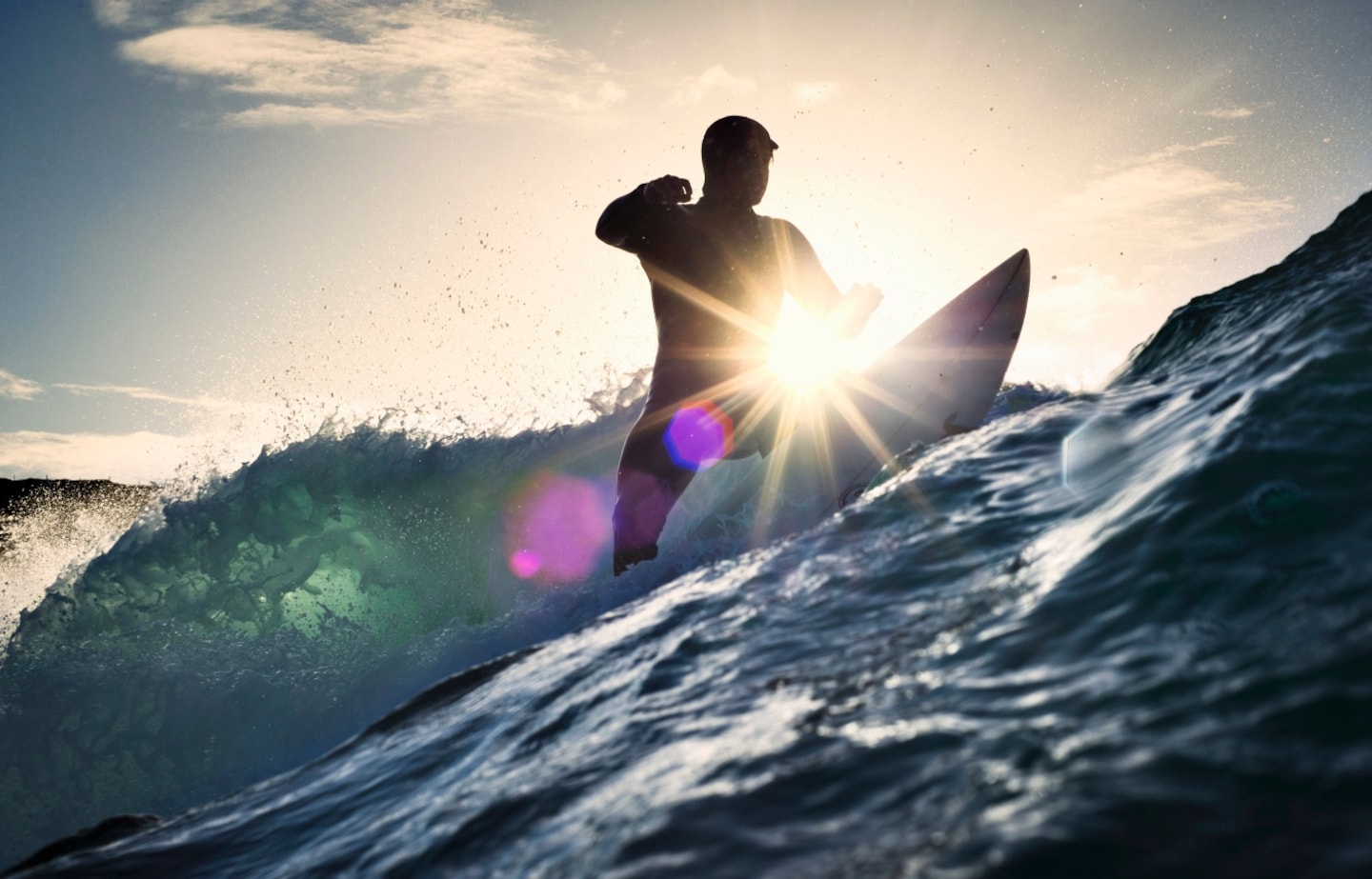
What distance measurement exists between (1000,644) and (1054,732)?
30 centimetres

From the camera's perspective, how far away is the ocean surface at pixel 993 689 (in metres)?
0.88

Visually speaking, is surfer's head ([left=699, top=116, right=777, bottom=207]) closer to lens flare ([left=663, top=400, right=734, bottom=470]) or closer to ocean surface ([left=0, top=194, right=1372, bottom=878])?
lens flare ([left=663, top=400, right=734, bottom=470])

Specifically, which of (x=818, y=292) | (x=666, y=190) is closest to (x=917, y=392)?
(x=818, y=292)

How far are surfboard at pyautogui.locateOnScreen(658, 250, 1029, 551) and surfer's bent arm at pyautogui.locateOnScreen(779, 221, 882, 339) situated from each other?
12.7 inches

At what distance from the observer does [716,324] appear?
16.4 ft

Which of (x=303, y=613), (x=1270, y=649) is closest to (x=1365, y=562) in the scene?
(x=1270, y=649)

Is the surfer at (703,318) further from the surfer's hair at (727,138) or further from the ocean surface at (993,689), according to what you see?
the ocean surface at (993,689)

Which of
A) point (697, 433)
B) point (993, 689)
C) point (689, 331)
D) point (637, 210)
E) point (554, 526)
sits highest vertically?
point (637, 210)

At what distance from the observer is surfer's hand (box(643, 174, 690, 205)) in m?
4.67

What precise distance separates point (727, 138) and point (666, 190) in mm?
474

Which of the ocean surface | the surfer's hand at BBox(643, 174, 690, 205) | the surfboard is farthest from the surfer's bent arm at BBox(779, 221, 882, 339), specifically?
the ocean surface

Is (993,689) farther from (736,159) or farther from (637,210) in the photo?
(736,159)

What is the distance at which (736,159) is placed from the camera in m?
4.87

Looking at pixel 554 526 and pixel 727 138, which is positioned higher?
pixel 727 138
